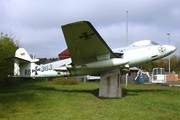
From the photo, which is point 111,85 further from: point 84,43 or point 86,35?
point 86,35

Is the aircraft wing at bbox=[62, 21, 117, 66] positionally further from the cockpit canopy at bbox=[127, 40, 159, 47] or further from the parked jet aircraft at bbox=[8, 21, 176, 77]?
the cockpit canopy at bbox=[127, 40, 159, 47]

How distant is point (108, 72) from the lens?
12.2 meters

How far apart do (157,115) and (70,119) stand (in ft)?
10.1

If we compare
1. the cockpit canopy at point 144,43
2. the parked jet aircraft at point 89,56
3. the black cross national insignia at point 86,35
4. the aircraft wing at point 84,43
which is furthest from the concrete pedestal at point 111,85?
the black cross national insignia at point 86,35

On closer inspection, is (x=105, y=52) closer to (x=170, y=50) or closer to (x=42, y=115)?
(x=170, y=50)

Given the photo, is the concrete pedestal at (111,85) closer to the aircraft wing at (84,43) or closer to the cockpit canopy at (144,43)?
the aircraft wing at (84,43)

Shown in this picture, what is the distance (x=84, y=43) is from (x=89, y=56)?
1.42 meters

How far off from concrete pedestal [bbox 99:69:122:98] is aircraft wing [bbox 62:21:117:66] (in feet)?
3.30

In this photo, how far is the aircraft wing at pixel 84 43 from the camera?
951cm

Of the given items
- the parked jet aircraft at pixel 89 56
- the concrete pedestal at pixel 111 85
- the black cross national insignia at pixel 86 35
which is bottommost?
the concrete pedestal at pixel 111 85

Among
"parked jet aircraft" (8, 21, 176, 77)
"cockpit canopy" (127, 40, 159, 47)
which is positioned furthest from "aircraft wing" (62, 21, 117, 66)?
"cockpit canopy" (127, 40, 159, 47)

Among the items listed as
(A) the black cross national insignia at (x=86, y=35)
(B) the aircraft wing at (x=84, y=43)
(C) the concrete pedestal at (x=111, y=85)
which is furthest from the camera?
(C) the concrete pedestal at (x=111, y=85)

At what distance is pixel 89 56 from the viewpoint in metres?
12.1

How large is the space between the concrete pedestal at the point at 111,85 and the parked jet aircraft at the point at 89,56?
35 cm
